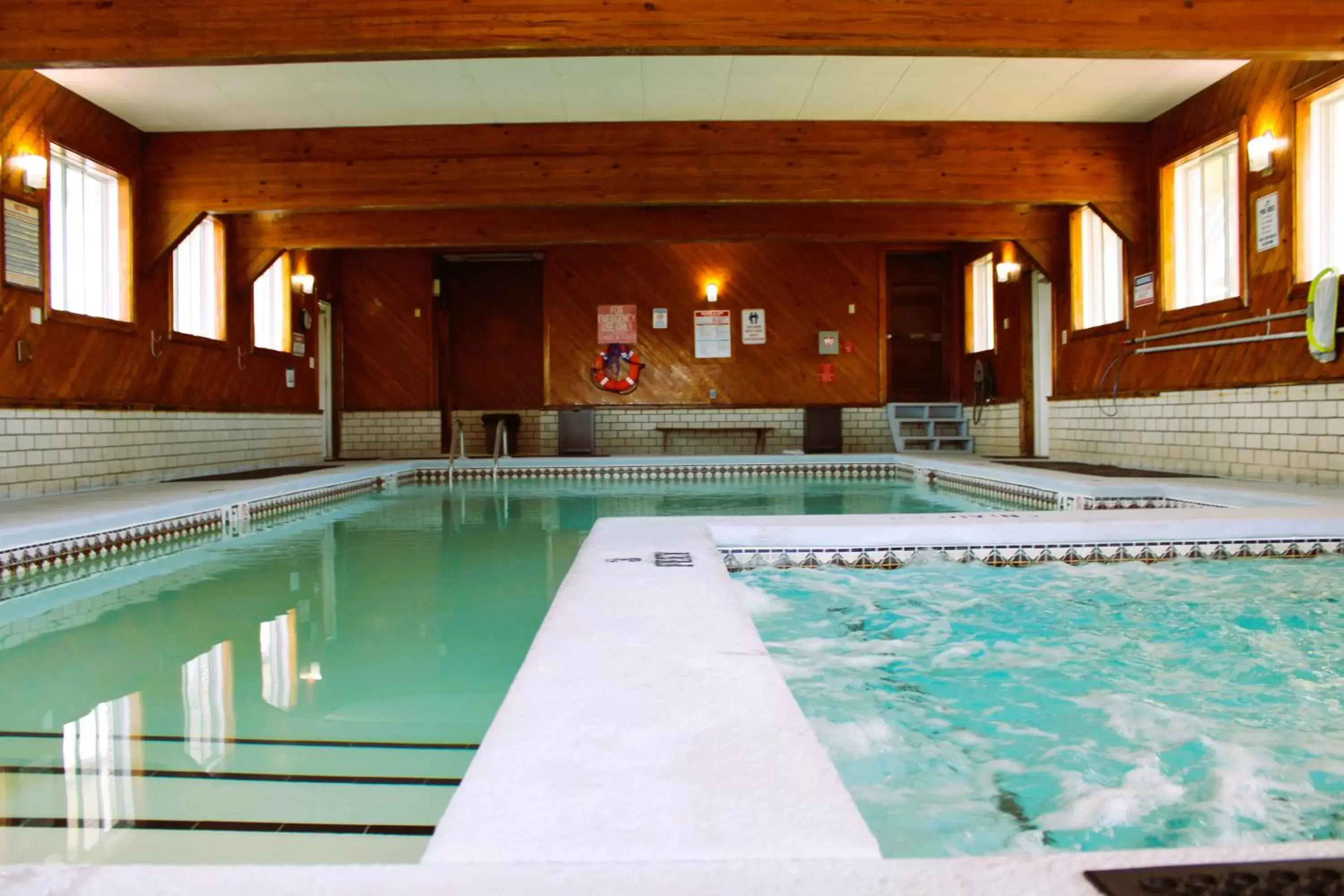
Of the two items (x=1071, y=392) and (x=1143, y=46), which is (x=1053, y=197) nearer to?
(x=1071, y=392)

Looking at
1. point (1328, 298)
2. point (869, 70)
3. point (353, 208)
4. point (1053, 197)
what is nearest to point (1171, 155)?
point (1053, 197)

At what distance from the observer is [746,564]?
3.88 m

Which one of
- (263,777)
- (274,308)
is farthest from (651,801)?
(274,308)

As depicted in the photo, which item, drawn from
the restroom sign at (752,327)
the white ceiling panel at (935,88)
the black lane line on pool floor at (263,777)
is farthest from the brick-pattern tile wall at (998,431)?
the black lane line on pool floor at (263,777)

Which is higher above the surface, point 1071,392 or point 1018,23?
point 1018,23

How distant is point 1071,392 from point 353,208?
22.4 ft

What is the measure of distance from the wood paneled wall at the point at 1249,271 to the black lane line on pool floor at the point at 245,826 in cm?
601

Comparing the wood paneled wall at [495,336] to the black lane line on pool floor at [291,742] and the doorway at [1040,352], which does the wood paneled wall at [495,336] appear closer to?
the doorway at [1040,352]

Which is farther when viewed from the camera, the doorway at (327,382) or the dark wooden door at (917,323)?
the dark wooden door at (917,323)

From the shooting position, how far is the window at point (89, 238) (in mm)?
6383

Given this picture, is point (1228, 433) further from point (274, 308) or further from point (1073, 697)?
point (274, 308)

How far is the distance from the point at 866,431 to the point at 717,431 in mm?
2115

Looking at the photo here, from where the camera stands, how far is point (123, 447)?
279 inches

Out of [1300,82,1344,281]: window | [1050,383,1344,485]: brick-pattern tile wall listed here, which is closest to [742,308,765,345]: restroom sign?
[1050,383,1344,485]: brick-pattern tile wall
